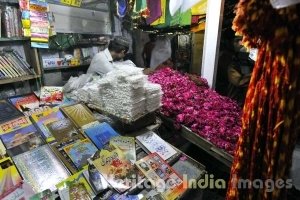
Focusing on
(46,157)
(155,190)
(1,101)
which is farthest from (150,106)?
(1,101)

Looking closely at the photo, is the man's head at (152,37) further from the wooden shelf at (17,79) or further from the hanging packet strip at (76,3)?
the wooden shelf at (17,79)

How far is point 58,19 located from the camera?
10.8ft

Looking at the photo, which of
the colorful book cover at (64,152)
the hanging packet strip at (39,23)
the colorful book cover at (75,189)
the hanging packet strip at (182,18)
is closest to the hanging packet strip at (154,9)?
the hanging packet strip at (182,18)

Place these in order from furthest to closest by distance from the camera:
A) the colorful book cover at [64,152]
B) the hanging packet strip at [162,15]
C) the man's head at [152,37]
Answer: the man's head at [152,37], the hanging packet strip at [162,15], the colorful book cover at [64,152]

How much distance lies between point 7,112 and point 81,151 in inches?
33.7

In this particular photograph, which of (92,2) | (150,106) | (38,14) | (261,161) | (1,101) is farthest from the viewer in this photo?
(92,2)

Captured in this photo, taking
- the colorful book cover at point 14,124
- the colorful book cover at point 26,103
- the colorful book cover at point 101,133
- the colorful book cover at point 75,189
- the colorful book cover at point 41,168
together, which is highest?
the colorful book cover at point 26,103

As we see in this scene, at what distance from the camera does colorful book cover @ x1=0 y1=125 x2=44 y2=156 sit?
66.5 inches

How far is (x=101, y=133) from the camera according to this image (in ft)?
6.35

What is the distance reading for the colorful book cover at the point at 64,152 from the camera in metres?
1.63

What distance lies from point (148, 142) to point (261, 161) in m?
1.14

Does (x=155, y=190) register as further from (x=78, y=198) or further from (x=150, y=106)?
(x=150, y=106)

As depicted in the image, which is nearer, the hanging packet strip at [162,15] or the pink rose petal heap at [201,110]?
the pink rose petal heap at [201,110]

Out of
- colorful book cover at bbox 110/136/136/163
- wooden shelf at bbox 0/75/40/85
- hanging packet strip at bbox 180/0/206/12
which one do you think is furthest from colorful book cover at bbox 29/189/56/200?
hanging packet strip at bbox 180/0/206/12
